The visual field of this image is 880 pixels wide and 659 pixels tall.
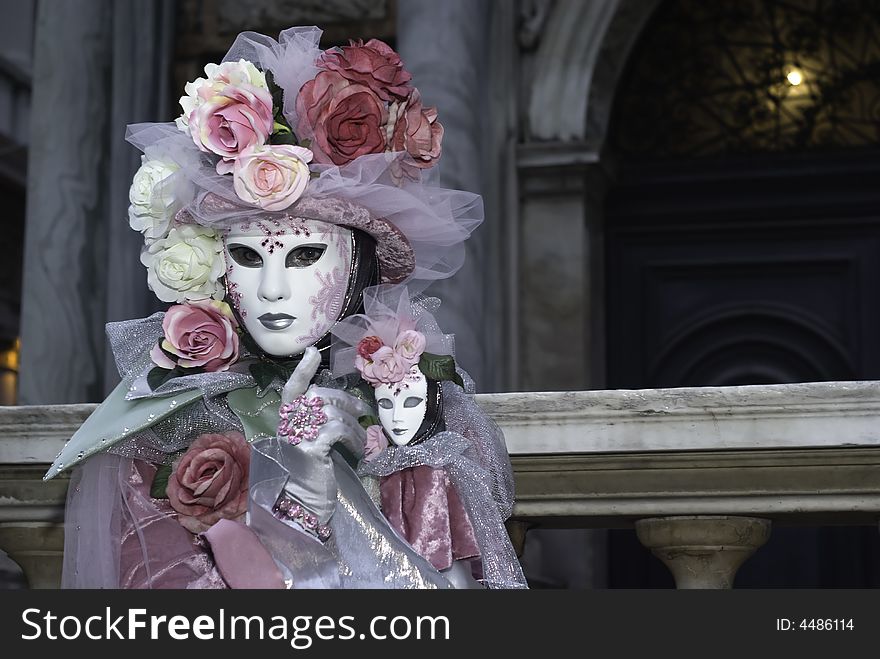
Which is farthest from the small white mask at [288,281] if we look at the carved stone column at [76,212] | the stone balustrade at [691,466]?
the carved stone column at [76,212]

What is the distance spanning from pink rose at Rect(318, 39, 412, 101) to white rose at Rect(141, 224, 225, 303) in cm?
38


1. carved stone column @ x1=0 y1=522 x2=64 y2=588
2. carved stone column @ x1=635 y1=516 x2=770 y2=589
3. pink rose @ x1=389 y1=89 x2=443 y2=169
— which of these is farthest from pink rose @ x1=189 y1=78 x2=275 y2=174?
carved stone column @ x1=635 y1=516 x2=770 y2=589

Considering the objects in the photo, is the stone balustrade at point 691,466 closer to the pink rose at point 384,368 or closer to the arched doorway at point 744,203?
the pink rose at point 384,368

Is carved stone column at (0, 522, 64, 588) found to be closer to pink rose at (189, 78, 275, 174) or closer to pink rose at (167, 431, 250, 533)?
pink rose at (167, 431, 250, 533)

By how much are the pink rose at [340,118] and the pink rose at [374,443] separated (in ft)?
1.56

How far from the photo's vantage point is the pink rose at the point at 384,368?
7.70 ft

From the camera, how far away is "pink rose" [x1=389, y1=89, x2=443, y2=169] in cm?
246

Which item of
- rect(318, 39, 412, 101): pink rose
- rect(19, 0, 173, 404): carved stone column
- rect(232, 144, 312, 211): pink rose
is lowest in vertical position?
rect(232, 144, 312, 211): pink rose

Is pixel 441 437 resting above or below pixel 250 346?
below

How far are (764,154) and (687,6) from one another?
776mm

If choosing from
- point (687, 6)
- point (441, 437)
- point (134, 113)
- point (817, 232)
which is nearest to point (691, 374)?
point (817, 232)
